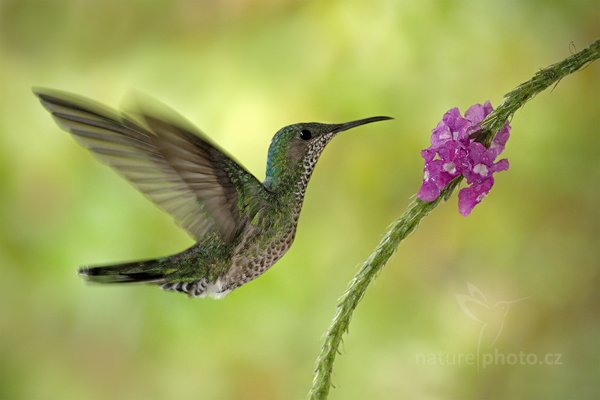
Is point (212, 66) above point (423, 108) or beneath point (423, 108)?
above

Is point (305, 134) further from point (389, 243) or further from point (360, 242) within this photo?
point (360, 242)

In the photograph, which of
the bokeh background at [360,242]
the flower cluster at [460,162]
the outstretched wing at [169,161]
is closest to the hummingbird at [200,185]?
the outstretched wing at [169,161]

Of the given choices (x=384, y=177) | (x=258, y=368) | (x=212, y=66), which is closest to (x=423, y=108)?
(x=384, y=177)

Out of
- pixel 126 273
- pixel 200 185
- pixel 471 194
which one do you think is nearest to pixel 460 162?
pixel 471 194

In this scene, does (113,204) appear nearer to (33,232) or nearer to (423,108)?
(33,232)

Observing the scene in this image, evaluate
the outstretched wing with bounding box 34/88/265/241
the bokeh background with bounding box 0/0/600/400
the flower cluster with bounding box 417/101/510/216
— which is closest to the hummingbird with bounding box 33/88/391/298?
the outstretched wing with bounding box 34/88/265/241
